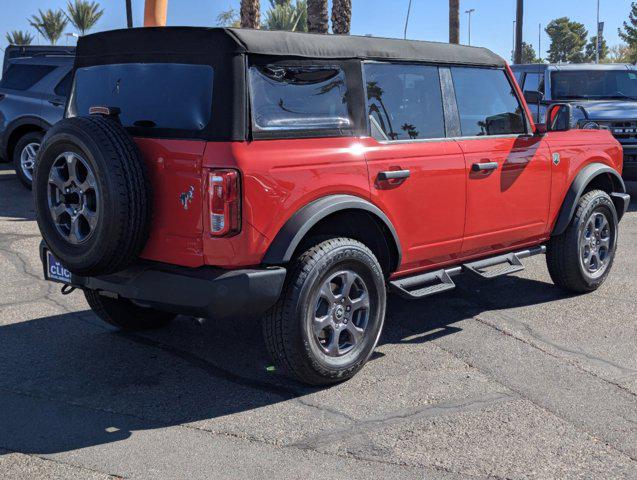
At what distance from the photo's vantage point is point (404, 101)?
16.8 feet

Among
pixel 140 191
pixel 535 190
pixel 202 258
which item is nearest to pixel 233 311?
pixel 202 258

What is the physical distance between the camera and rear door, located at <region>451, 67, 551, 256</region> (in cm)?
547

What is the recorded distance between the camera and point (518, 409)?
4238 mm

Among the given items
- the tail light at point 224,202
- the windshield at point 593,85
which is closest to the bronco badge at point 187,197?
Result: the tail light at point 224,202

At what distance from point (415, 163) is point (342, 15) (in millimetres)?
12519

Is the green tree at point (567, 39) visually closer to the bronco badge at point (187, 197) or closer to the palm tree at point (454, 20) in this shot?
the palm tree at point (454, 20)

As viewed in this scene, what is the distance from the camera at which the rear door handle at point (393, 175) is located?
4742 millimetres

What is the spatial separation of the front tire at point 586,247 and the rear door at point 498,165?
331 millimetres

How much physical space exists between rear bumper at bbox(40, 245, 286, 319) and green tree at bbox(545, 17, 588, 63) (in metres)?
94.3

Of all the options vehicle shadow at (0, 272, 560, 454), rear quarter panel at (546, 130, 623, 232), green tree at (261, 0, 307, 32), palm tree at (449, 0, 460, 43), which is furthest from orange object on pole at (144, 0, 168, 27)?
green tree at (261, 0, 307, 32)

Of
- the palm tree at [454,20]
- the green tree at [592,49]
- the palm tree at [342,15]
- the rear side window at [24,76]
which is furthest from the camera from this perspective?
the green tree at [592,49]

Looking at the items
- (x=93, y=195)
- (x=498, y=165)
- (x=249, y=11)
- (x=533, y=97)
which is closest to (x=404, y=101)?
(x=498, y=165)

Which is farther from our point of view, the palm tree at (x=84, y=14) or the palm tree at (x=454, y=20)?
the palm tree at (x=84, y=14)

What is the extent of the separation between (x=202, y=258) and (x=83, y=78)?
5.28ft
